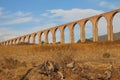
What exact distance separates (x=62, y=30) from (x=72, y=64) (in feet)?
133

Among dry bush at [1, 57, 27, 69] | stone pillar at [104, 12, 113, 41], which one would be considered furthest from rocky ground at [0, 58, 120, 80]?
stone pillar at [104, 12, 113, 41]

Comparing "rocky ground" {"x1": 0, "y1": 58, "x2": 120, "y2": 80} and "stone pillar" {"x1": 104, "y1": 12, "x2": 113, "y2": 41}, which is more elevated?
"stone pillar" {"x1": 104, "y1": 12, "x2": 113, "y2": 41}

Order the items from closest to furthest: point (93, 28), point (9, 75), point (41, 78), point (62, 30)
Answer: point (41, 78) → point (9, 75) → point (93, 28) → point (62, 30)

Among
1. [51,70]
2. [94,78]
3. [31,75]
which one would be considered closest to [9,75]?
[31,75]

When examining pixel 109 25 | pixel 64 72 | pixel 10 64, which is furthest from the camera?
pixel 109 25

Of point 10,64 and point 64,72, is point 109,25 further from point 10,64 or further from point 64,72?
point 64,72

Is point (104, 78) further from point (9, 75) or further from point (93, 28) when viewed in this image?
point (93, 28)

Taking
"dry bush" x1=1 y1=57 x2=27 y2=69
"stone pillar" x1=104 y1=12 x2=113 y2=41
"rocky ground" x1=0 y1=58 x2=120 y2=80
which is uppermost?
"stone pillar" x1=104 y1=12 x2=113 y2=41

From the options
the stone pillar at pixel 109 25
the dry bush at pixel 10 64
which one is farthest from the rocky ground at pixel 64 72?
the stone pillar at pixel 109 25

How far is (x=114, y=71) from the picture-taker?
35.7 ft

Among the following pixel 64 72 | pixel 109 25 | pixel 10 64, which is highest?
pixel 109 25

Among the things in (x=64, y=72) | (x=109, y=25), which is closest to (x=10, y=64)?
(x=64, y=72)

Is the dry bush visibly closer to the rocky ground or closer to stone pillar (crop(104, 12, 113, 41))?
the rocky ground

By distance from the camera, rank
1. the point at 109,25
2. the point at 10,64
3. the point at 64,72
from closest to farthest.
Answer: the point at 64,72, the point at 10,64, the point at 109,25
